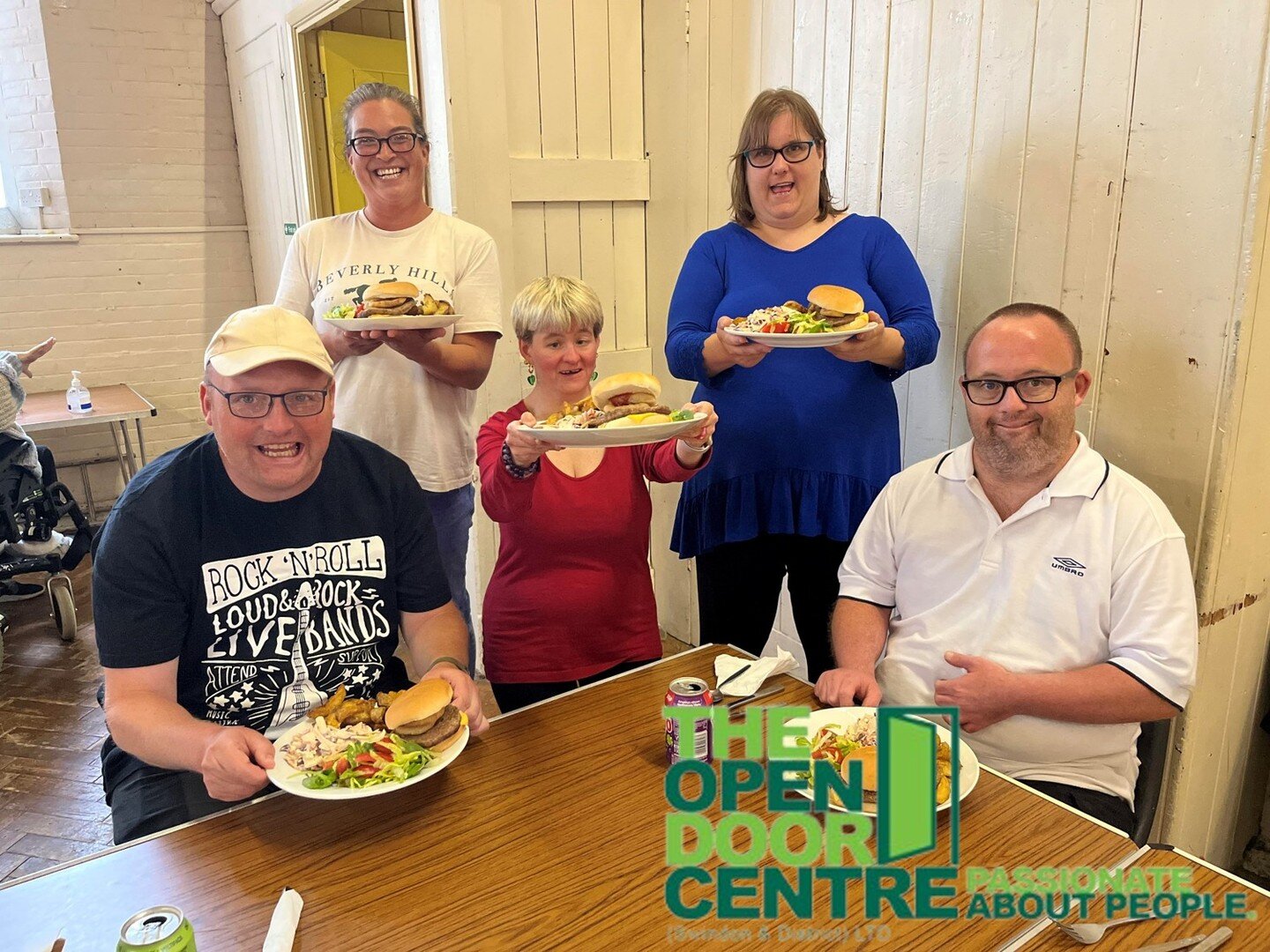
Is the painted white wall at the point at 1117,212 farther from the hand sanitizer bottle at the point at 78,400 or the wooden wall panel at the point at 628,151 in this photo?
the hand sanitizer bottle at the point at 78,400

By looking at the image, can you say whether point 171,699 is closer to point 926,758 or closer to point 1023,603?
point 926,758

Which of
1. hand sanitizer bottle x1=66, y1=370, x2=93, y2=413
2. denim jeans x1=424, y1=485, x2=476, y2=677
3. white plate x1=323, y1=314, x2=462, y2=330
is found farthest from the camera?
hand sanitizer bottle x1=66, y1=370, x2=93, y2=413

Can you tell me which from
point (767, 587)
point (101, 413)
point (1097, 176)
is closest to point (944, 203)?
point (1097, 176)

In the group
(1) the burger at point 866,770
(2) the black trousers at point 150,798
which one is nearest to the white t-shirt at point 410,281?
(2) the black trousers at point 150,798

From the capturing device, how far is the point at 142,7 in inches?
213

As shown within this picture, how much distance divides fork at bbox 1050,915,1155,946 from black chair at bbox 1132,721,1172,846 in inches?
25.8

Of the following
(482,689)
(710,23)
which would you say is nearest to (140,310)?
(482,689)

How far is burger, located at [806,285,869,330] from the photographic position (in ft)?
6.31

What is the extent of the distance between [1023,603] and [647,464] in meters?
0.78

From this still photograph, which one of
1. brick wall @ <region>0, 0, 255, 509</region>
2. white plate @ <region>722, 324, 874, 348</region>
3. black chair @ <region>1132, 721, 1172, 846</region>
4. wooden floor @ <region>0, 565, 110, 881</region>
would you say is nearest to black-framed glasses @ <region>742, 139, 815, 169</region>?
white plate @ <region>722, 324, 874, 348</region>

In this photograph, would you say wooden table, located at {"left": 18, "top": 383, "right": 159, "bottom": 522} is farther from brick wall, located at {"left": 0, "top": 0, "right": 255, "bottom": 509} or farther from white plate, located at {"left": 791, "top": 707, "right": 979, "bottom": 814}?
white plate, located at {"left": 791, "top": 707, "right": 979, "bottom": 814}

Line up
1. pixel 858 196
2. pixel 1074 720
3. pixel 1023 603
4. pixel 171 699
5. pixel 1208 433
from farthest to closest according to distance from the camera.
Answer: pixel 858 196
pixel 1208 433
pixel 1023 603
pixel 1074 720
pixel 171 699

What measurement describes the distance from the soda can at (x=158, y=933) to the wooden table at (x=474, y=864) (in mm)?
86

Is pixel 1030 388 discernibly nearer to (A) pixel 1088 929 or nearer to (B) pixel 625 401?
(B) pixel 625 401
